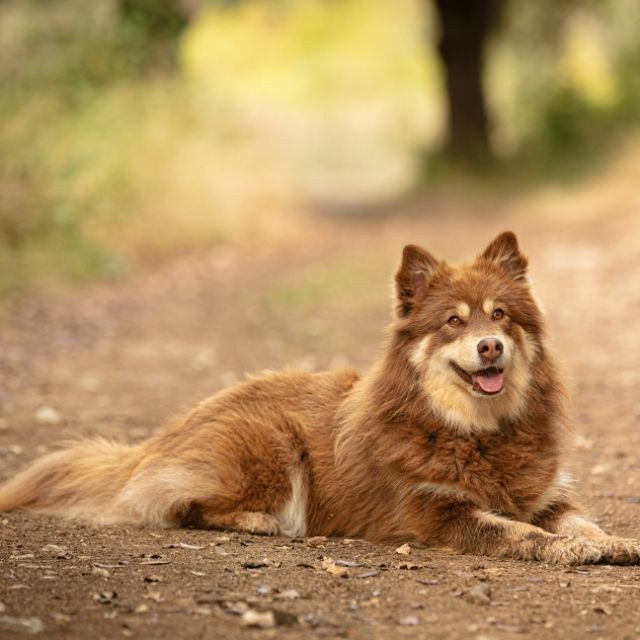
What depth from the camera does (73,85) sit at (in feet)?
56.2

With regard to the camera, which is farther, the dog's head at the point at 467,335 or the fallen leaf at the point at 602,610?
the dog's head at the point at 467,335

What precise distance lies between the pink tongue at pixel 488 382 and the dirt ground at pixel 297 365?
820mm

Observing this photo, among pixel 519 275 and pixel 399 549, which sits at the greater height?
pixel 519 275

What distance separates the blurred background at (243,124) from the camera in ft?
50.5

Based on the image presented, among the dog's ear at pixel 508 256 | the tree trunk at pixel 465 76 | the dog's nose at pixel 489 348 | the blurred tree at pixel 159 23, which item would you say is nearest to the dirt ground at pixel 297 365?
the dog's nose at pixel 489 348

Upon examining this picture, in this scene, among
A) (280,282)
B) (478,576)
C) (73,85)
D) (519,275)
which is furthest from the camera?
(73,85)

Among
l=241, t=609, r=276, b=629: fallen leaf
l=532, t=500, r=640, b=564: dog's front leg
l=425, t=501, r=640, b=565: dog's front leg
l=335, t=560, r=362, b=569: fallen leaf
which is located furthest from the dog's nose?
l=241, t=609, r=276, b=629: fallen leaf

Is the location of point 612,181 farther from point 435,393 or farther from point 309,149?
point 435,393

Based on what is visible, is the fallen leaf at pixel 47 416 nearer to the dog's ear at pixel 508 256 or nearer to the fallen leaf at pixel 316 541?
the fallen leaf at pixel 316 541

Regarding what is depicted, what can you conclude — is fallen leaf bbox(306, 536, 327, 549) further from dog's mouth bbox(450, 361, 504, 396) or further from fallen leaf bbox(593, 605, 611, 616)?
fallen leaf bbox(593, 605, 611, 616)

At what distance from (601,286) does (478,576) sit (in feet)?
31.9

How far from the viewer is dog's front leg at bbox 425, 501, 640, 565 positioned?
564 centimetres

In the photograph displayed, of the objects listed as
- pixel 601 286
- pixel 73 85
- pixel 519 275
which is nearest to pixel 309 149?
pixel 73 85

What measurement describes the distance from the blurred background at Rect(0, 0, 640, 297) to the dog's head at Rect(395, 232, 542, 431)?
8.06m
